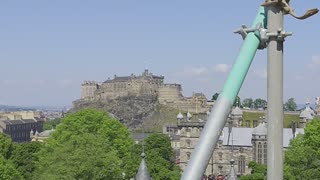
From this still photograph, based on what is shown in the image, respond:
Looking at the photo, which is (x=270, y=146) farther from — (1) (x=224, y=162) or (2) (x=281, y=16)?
(1) (x=224, y=162)

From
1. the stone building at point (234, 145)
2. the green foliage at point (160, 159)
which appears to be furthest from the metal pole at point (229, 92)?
the stone building at point (234, 145)

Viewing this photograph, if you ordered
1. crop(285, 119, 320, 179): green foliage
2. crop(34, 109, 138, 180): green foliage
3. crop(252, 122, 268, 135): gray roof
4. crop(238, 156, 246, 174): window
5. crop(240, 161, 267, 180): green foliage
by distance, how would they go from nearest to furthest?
crop(34, 109, 138, 180): green foliage, crop(285, 119, 320, 179): green foliage, crop(240, 161, 267, 180): green foliage, crop(252, 122, 268, 135): gray roof, crop(238, 156, 246, 174): window

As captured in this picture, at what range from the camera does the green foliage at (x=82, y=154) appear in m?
44.6

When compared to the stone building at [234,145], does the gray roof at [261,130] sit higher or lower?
higher

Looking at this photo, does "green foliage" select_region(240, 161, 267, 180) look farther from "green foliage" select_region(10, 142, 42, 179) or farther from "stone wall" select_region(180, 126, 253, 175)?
"green foliage" select_region(10, 142, 42, 179)

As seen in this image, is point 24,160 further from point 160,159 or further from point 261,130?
point 261,130

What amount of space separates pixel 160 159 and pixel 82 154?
2524 cm

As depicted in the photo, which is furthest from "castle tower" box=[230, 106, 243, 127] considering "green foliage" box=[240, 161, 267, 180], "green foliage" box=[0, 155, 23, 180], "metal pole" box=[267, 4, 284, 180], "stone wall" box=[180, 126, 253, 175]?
"metal pole" box=[267, 4, 284, 180]

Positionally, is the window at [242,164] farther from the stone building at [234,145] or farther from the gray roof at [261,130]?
the gray roof at [261,130]

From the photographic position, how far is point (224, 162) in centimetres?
9156

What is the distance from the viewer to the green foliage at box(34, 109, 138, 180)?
44.6 metres

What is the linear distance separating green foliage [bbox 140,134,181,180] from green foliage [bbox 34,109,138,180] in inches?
110

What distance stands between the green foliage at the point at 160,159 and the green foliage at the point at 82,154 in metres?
2.80

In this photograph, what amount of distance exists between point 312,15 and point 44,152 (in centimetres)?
5257
